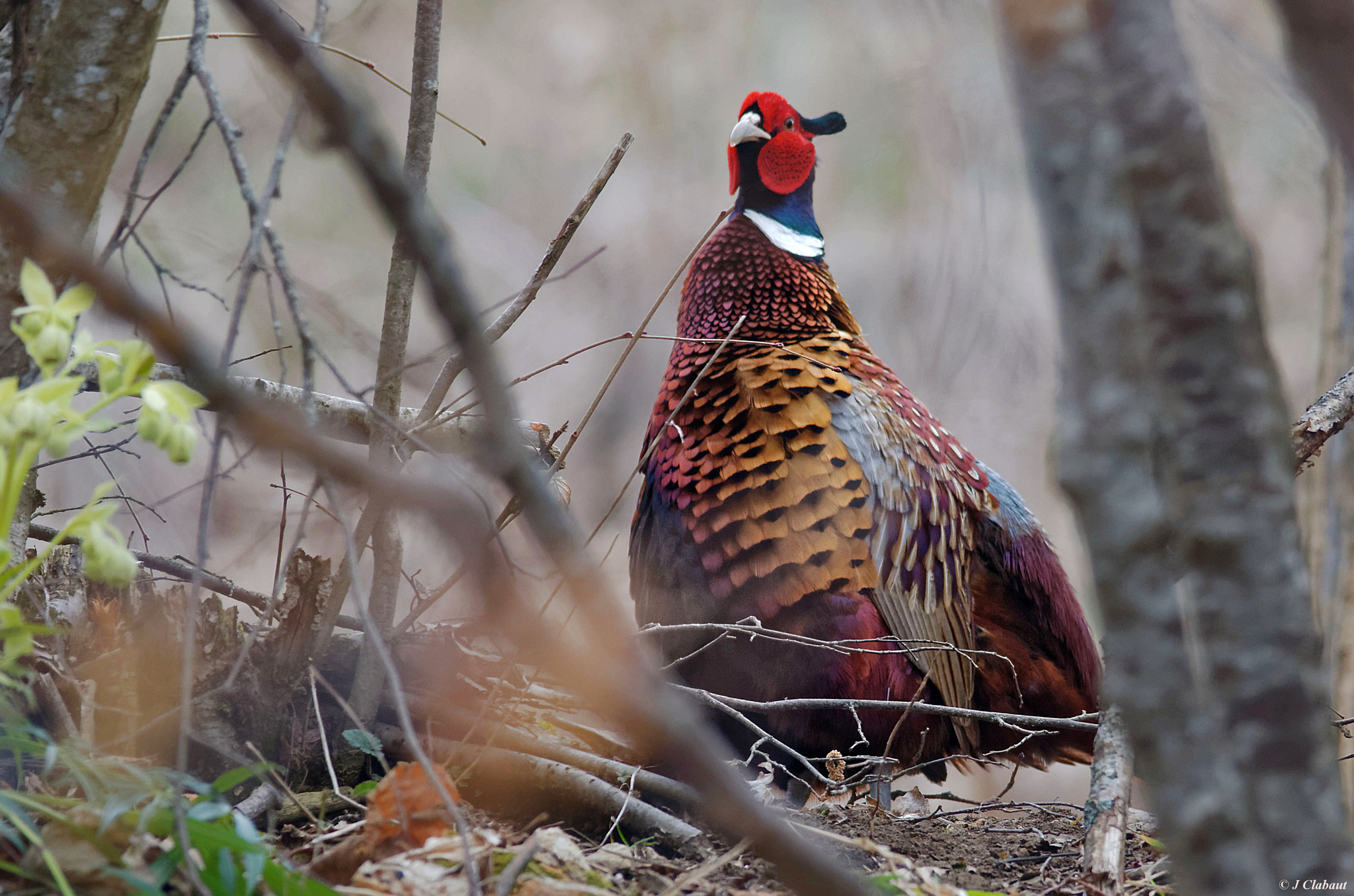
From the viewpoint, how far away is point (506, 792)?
61.7 inches

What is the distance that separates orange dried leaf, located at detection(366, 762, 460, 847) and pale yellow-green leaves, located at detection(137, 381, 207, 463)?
0.48 meters

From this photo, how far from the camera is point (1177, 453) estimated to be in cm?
71

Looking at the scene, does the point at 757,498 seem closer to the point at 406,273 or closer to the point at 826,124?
the point at 406,273

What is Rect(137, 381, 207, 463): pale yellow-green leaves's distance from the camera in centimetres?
81

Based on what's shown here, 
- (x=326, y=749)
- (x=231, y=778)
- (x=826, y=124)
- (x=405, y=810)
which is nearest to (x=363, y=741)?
(x=326, y=749)

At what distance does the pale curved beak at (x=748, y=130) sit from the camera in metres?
2.42

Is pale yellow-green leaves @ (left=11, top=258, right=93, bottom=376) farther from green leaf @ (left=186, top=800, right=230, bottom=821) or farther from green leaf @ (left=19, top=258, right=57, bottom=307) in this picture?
green leaf @ (left=186, top=800, right=230, bottom=821)

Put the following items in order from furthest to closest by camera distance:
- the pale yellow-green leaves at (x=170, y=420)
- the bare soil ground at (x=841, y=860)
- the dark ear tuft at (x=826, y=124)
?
the dark ear tuft at (x=826, y=124)
the bare soil ground at (x=841, y=860)
the pale yellow-green leaves at (x=170, y=420)

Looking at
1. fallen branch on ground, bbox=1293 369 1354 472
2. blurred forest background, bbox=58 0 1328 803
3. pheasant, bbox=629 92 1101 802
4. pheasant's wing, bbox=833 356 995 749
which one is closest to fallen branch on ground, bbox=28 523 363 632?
pheasant, bbox=629 92 1101 802

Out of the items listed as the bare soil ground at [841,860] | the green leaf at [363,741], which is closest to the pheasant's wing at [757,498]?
the bare soil ground at [841,860]

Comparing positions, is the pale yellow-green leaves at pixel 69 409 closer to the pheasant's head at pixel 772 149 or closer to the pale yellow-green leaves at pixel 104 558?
the pale yellow-green leaves at pixel 104 558

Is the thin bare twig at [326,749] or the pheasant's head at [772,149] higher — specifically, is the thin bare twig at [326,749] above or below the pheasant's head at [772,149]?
below

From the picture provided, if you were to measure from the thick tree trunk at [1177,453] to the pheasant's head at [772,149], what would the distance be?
5.98ft

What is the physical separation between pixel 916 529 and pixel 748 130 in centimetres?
113
